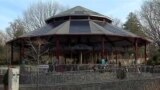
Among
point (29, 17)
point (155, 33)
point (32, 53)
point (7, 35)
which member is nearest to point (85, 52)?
point (32, 53)

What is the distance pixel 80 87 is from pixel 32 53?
90.5 feet

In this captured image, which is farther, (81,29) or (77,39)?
(77,39)

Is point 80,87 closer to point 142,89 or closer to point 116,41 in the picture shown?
point 142,89

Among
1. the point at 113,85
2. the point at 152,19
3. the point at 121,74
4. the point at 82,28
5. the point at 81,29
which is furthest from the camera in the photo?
the point at 152,19

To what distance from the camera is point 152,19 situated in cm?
7750

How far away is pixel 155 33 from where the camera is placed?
7706 centimetres

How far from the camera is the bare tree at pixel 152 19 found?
75.8m

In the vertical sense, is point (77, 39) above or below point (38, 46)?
above

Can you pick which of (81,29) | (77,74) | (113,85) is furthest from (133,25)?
(113,85)

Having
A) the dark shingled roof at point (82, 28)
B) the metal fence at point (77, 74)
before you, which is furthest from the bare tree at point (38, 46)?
the metal fence at point (77, 74)

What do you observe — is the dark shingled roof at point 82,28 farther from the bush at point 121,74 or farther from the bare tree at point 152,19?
the bare tree at point 152,19

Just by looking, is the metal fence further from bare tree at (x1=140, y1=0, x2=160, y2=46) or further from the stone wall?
bare tree at (x1=140, y1=0, x2=160, y2=46)

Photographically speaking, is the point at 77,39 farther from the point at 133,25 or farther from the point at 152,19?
the point at 133,25

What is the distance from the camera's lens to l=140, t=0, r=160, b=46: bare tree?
75.8 m
